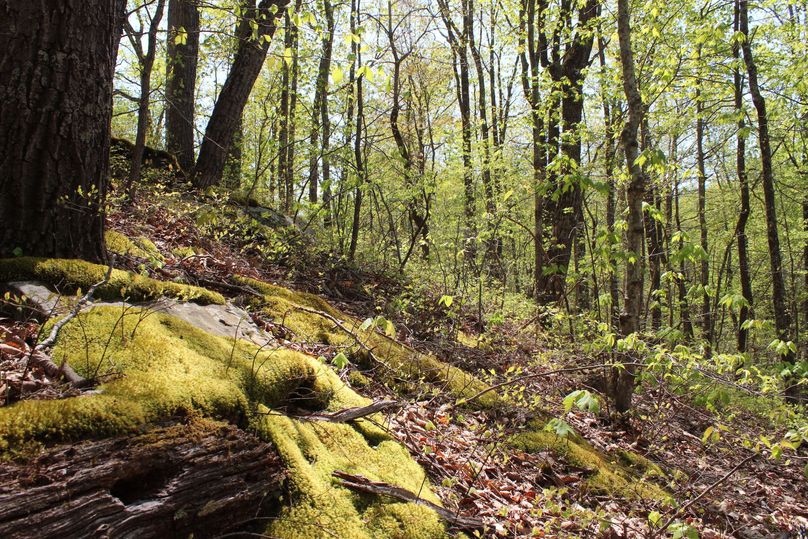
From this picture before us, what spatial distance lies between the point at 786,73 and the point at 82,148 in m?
13.0

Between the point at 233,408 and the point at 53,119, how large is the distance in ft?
8.27

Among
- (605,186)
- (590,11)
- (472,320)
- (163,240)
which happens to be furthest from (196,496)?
(590,11)

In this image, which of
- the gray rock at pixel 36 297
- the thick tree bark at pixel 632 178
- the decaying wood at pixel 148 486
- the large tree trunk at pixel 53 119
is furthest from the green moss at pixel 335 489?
the thick tree bark at pixel 632 178

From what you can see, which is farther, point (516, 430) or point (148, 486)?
point (516, 430)

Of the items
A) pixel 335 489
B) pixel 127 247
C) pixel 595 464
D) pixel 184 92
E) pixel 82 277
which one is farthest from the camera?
A: pixel 184 92

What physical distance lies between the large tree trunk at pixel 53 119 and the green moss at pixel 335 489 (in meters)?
2.23

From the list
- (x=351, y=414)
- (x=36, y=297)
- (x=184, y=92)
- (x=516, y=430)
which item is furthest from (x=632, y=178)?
(x=184, y=92)

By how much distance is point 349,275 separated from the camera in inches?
324

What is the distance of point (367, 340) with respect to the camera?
16.2ft

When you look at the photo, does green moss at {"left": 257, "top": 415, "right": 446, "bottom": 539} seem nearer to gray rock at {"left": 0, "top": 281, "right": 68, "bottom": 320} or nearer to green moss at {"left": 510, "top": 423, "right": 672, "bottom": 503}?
gray rock at {"left": 0, "top": 281, "right": 68, "bottom": 320}

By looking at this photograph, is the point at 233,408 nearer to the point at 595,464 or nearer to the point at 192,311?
the point at 192,311

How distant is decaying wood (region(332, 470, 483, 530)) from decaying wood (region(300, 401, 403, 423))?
0.43m

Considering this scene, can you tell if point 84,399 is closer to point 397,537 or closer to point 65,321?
point 65,321

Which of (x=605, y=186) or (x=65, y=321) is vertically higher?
(x=605, y=186)
